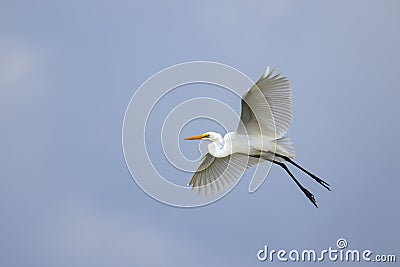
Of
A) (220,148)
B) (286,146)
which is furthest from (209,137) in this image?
(286,146)

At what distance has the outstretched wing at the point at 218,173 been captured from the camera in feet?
41.7

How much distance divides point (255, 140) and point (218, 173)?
103cm

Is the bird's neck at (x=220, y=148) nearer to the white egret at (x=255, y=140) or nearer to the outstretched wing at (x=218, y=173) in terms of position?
the white egret at (x=255, y=140)

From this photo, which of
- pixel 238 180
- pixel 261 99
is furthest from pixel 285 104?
pixel 238 180

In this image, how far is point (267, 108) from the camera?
37.6 ft

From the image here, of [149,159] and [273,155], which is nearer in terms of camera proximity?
[149,159]

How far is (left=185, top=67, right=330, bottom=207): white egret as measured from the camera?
36.7 feet

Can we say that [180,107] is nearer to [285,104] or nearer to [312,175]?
[285,104]

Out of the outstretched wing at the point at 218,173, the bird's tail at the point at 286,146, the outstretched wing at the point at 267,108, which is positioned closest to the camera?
the outstretched wing at the point at 267,108

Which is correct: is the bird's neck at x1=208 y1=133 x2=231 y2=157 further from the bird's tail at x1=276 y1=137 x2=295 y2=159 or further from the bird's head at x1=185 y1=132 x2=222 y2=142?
the bird's tail at x1=276 y1=137 x2=295 y2=159

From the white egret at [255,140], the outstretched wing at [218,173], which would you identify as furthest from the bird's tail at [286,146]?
the outstretched wing at [218,173]

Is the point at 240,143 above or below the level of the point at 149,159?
above

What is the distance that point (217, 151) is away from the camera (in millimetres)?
12227

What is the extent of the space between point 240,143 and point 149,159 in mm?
1660
